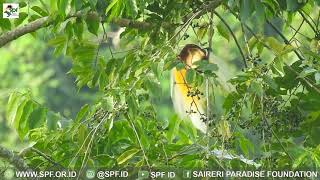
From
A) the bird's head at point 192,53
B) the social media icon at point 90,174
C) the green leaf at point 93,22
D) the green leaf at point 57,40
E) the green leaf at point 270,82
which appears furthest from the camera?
the green leaf at point 57,40

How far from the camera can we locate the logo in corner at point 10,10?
219cm

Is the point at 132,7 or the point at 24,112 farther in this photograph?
the point at 24,112

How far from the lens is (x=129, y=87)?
1.94 m

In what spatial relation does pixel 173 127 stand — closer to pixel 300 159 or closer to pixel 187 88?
pixel 187 88

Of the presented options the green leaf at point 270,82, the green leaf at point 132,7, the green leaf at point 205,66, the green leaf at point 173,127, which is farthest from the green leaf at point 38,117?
the green leaf at point 270,82

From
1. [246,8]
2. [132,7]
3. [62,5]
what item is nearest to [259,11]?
[246,8]

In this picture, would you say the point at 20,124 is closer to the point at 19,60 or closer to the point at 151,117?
the point at 151,117

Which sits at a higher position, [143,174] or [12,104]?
[12,104]

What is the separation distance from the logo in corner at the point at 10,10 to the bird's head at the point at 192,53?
36cm

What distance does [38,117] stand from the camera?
232 cm

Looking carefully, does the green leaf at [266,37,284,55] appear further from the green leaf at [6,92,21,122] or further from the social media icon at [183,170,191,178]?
the green leaf at [6,92,21,122]

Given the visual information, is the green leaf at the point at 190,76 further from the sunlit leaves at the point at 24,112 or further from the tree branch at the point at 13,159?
the sunlit leaves at the point at 24,112

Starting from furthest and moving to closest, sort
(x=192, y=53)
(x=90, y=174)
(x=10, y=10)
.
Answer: (x=10, y=10), (x=192, y=53), (x=90, y=174)

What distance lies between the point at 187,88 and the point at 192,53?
0.07 m
